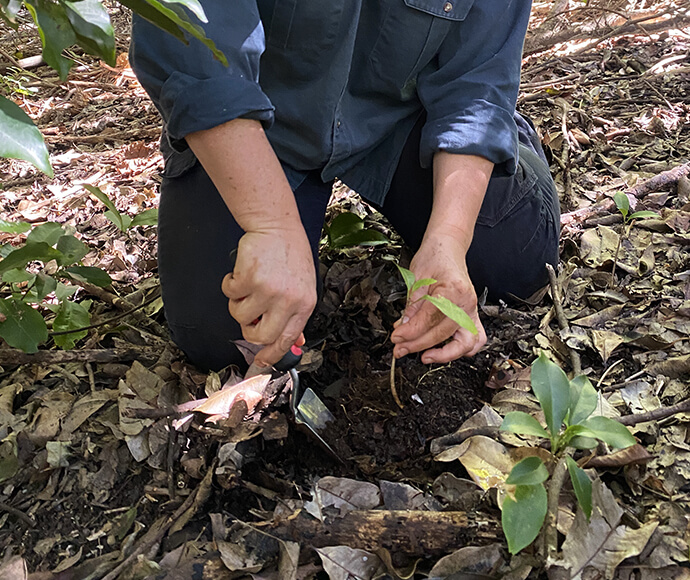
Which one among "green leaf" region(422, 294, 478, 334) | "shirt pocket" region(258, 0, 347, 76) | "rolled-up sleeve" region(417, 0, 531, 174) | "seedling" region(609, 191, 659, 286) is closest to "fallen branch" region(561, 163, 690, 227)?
"seedling" region(609, 191, 659, 286)

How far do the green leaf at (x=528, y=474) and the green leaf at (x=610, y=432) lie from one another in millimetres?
85

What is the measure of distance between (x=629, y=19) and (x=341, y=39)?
2824mm

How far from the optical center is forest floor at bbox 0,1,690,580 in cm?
99

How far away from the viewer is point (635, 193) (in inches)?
79.1

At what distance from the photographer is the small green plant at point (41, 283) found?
4.09ft

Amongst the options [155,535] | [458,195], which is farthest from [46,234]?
[458,195]

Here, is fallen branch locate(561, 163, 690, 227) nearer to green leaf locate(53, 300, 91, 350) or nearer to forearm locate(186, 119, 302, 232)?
forearm locate(186, 119, 302, 232)

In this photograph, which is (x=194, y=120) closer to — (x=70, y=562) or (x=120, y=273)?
(x=70, y=562)

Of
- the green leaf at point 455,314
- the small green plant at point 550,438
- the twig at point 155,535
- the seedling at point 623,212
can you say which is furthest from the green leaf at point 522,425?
the seedling at point 623,212

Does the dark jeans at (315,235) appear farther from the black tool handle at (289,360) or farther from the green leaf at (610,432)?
the green leaf at (610,432)

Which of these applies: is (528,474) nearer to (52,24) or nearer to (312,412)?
(312,412)

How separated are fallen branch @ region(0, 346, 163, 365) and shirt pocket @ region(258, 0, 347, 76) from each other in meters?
0.82

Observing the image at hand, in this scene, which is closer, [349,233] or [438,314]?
[438,314]

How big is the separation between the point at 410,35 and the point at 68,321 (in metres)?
1.09
